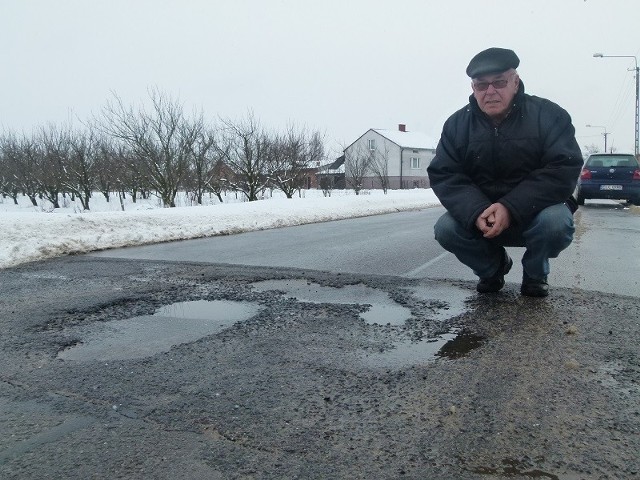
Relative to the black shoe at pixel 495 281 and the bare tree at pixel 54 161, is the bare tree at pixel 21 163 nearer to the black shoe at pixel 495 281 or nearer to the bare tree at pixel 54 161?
the bare tree at pixel 54 161

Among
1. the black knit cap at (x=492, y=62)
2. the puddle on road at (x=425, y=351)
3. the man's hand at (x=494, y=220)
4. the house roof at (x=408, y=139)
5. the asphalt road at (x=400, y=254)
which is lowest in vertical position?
the asphalt road at (x=400, y=254)

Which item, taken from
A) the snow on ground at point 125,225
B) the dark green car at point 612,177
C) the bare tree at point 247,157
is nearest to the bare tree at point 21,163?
the bare tree at point 247,157

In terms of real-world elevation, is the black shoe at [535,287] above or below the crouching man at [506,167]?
below

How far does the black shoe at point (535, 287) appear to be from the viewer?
3795mm

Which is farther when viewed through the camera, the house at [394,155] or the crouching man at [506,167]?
the house at [394,155]

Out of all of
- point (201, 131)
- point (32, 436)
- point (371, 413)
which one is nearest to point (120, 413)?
point (32, 436)

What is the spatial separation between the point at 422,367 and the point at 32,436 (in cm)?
172

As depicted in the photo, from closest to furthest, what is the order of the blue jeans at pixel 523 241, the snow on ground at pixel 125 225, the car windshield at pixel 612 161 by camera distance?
the blue jeans at pixel 523 241, the snow on ground at pixel 125 225, the car windshield at pixel 612 161

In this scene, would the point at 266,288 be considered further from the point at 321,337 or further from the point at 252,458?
the point at 252,458

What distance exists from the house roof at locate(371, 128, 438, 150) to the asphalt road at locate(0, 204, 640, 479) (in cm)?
5941

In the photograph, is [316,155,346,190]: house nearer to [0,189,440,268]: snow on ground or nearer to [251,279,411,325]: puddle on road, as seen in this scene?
[0,189,440,268]: snow on ground

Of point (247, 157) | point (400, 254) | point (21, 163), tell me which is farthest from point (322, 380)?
point (21, 163)

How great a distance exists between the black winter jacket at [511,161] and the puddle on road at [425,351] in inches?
33.9

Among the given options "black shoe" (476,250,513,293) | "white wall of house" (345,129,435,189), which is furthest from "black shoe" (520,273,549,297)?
"white wall of house" (345,129,435,189)
